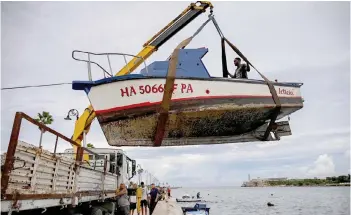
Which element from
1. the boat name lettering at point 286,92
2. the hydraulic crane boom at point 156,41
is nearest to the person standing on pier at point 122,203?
the hydraulic crane boom at point 156,41

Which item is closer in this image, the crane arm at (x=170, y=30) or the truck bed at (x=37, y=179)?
the truck bed at (x=37, y=179)

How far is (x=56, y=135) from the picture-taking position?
17.8 ft

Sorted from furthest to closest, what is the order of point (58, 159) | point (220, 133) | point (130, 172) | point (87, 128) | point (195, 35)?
point (130, 172) < point (87, 128) < point (220, 133) < point (195, 35) < point (58, 159)

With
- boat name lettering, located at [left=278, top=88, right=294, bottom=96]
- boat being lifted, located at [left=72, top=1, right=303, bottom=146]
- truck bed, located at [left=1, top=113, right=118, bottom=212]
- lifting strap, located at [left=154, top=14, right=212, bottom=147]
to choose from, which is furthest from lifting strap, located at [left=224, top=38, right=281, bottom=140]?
truck bed, located at [left=1, top=113, right=118, bottom=212]

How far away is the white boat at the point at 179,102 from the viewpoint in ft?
22.4

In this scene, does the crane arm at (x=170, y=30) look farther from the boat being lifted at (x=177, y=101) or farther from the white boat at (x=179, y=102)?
the white boat at (x=179, y=102)

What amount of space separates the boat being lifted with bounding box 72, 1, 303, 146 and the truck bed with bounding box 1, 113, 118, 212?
1.27 metres

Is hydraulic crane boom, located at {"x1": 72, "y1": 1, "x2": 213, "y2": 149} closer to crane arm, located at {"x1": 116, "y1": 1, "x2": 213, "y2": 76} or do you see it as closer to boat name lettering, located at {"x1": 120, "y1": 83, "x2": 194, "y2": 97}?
crane arm, located at {"x1": 116, "y1": 1, "x2": 213, "y2": 76}

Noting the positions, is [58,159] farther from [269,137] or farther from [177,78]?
[269,137]

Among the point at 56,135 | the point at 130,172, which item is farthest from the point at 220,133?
the point at 130,172

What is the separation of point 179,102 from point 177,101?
2.1 inches

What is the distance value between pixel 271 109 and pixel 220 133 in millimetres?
1474

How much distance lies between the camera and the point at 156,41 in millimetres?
10828

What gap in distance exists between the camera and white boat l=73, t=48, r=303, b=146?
6.84m
